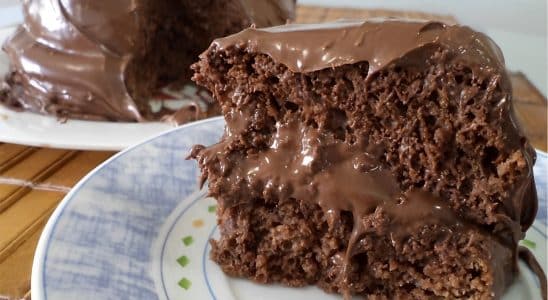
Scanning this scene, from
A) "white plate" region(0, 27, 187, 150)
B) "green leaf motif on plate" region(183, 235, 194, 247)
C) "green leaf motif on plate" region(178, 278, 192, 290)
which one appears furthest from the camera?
"white plate" region(0, 27, 187, 150)

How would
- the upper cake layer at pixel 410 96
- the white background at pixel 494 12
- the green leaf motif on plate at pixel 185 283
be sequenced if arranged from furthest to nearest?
the white background at pixel 494 12 → the green leaf motif on plate at pixel 185 283 → the upper cake layer at pixel 410 96

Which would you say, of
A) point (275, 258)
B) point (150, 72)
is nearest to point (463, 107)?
point (275, 258)

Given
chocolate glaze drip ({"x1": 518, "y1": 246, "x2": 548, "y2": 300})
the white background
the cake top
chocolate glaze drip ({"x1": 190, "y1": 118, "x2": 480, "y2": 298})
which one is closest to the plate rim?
chocolate glaze drip ({"x1": 190, "y1": 118, "x2": 480, "y2": 298})

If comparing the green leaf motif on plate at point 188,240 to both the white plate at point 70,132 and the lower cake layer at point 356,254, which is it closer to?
the lower cake layer at point 356,254

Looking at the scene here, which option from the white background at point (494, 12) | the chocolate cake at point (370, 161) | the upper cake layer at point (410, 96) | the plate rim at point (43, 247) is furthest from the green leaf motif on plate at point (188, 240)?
the white background at point (494, 12)

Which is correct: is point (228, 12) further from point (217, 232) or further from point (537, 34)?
A: point (537, 34)

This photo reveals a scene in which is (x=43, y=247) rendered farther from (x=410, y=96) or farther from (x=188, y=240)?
(x=410, y=96)

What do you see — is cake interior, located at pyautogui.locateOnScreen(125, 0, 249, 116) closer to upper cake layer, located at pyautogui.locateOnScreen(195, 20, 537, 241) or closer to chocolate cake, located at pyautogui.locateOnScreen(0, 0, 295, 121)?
chocolate cake, located at pyautogui.locateOnScreen(0, 0, 295, 121)
